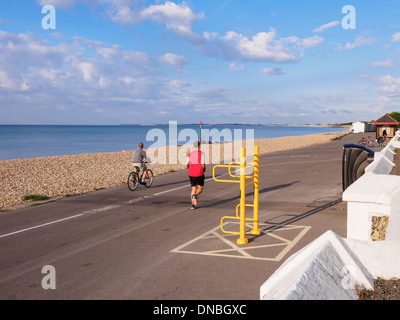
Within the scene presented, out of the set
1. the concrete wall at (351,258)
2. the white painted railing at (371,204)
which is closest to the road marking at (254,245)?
the white painted railing at (371,204)

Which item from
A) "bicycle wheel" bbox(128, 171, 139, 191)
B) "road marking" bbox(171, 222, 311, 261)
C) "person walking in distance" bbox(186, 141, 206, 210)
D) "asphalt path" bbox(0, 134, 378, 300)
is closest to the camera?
"asphalt path" bbox(0, 134, 378, 300)

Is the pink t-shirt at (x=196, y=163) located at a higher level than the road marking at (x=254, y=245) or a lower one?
higher

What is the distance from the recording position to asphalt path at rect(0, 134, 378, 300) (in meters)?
5.46

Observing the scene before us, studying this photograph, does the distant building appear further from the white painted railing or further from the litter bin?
the white painted railing

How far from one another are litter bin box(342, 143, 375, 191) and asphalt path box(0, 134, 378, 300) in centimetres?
108

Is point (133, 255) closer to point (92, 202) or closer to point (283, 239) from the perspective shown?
point (283, 239)

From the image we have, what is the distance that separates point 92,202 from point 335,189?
9.61m

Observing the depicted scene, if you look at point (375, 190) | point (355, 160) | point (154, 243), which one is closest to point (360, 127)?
point (355, 160)

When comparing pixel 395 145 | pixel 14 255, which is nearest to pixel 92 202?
→ pixel 14 255

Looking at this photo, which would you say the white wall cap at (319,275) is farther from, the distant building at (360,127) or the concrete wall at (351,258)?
the distant building at (360,127)

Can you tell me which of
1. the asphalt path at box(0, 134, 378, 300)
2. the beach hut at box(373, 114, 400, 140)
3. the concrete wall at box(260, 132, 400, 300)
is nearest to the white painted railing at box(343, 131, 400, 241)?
the concrete wall at box(260, 132, 400, 300)

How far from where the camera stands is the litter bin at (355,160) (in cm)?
1059

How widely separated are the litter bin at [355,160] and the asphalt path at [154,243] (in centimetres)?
108

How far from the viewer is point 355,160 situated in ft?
35.1
